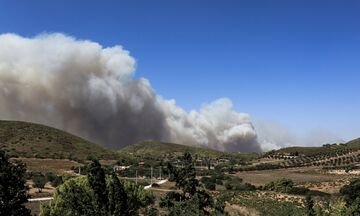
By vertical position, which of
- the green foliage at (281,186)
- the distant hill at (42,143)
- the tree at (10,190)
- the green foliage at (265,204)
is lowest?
the green foliage at (265,204)

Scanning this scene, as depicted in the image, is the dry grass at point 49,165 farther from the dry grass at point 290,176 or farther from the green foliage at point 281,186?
the green foliage at point 281,186

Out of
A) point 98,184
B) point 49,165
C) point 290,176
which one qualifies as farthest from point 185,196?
point 49,165

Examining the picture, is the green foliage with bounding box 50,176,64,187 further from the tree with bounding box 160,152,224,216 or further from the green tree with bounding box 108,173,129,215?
the green tree with bounding box 108,173,129,215

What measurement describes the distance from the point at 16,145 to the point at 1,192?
12706 cm

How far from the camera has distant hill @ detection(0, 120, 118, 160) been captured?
141750 millimetres

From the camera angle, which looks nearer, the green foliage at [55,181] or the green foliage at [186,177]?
the green foliage at [186,177]

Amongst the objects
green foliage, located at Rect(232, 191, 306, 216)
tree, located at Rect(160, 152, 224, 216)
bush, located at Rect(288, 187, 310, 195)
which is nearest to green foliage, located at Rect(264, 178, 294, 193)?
bush, located at Rect(288, 187, 310, 195)

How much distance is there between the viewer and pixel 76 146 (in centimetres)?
16788

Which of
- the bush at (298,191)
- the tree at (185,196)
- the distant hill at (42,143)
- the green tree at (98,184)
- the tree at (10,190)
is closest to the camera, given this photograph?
the green tree at (98,184)

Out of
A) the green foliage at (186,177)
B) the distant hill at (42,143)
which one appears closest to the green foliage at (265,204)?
the green foliage at (186,177)

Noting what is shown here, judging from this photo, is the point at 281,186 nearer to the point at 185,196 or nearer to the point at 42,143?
the point at 185,196

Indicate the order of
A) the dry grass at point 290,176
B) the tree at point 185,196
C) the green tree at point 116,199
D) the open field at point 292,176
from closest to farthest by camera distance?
the green tree at point 116,199 < the tree at point 185,196 < the dry grass at point 290,176 < the open field at point 292,176

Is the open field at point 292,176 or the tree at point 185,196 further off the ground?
the open field at point 292,176

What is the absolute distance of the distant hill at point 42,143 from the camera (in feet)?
465
